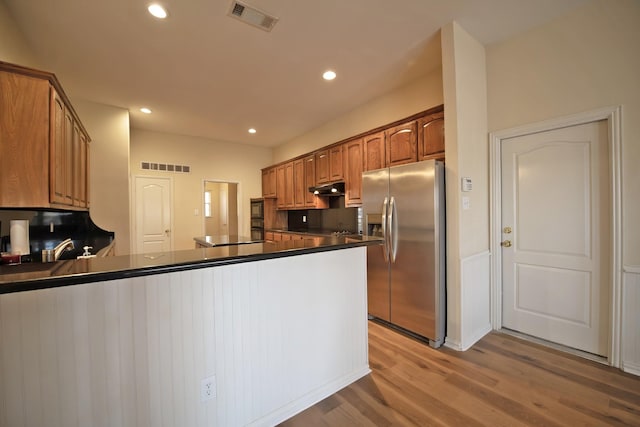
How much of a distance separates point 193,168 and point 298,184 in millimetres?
2333

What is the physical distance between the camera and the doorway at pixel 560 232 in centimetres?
213

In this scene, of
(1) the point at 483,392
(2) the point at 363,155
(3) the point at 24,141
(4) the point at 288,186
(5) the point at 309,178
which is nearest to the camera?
(3) the point at 24,141

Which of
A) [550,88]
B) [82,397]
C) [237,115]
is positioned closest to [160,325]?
[82,397]

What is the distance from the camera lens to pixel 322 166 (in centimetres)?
Answer: 466

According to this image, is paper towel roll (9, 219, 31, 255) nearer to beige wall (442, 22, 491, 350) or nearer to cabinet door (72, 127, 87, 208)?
cabinet door (72, 127, 87, 208)

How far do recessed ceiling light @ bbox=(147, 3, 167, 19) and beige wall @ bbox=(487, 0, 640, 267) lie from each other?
309cm

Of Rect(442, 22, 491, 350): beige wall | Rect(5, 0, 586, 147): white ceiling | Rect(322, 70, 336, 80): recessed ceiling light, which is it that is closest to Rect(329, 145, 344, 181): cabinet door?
Rect(5, 0, 586, 147): white ceiling

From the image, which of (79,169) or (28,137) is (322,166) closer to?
(79,169)

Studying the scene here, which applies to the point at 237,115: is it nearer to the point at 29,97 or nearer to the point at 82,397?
the point at 29,97

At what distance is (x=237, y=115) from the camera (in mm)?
4391

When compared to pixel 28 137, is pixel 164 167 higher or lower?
higher

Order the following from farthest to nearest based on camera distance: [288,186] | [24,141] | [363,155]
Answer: [288,186] < [363,155] < [24,141]

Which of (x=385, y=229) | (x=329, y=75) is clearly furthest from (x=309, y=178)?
(x=385, y=229)

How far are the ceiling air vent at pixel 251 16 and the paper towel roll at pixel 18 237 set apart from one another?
230cm
